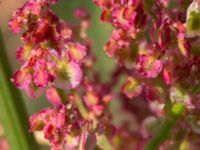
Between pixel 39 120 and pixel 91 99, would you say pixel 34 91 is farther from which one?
pixel 91 99

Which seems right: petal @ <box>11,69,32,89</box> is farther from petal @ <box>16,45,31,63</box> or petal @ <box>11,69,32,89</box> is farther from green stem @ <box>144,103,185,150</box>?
green stem @ <box>144,103,185,150</box>

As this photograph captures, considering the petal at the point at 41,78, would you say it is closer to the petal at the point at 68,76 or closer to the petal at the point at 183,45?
the petal at the point at 68,76

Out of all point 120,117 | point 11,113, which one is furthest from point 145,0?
point 120,117

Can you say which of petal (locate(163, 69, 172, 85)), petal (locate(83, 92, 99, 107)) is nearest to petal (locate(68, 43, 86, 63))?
petal (locate(163, 69, 172, 85))

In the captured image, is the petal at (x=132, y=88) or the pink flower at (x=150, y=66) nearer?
the pink flower at (x=150, y=66)

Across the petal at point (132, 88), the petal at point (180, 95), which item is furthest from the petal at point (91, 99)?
the petal at point (180, 95)

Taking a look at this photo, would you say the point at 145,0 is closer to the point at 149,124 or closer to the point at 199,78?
the point at 199,78

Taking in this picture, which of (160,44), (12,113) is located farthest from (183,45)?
(12,113)
